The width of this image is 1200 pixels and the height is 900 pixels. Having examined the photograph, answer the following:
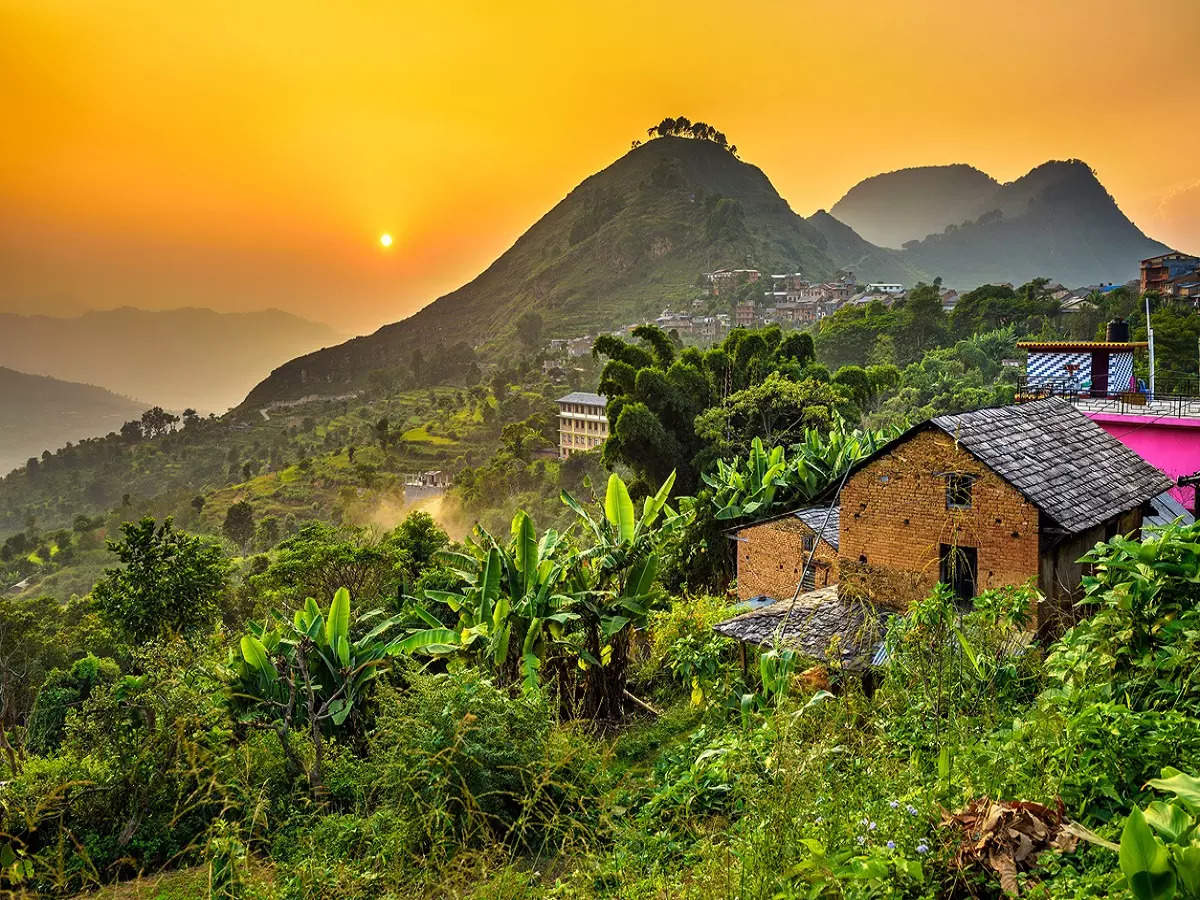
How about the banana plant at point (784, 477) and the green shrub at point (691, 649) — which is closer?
the green shrub at point (691, 649)

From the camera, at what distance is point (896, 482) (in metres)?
8.66

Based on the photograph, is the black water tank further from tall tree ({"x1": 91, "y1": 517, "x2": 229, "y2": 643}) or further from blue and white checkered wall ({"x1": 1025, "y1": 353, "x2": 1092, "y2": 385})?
tall tree ({"x1": 91, "y1": 517, "x2": 229, "y2": 643})

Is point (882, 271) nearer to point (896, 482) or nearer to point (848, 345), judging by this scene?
point (848, 345)

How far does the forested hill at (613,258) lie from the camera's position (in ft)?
340

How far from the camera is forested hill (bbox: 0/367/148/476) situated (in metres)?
118

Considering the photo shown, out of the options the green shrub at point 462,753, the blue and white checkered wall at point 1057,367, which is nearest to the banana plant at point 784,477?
the green shrub at point 462,753

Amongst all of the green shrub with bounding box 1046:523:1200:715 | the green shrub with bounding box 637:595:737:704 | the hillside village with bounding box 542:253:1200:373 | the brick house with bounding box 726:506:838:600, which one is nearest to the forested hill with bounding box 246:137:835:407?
Answer: the hillside village with bounding box 542:253:1200:373

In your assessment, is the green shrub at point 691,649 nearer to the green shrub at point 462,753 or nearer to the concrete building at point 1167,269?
the green shrub at point 462,753

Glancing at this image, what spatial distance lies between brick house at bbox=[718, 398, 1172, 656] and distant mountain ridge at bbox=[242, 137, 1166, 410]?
287 ft

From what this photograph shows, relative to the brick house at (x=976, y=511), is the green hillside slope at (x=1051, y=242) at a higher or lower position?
higher

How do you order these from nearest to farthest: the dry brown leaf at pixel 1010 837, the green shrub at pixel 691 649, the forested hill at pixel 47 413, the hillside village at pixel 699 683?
1. the dry brown leaf at pixel 1010 837
2. the hillside village at pixel 699 683
3. the green shrub at pixel 691 649
4. the forested hill at pixel 47 413

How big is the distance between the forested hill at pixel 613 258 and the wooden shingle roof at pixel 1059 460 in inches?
3431

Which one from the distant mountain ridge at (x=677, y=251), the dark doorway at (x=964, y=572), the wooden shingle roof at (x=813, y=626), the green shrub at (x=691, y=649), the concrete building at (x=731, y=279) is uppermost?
the distant mountain ridge at (x=677, y=251)

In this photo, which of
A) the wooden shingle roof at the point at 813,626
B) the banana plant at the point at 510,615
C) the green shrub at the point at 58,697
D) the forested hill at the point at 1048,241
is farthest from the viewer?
the forested hill at the point at 1048,241
